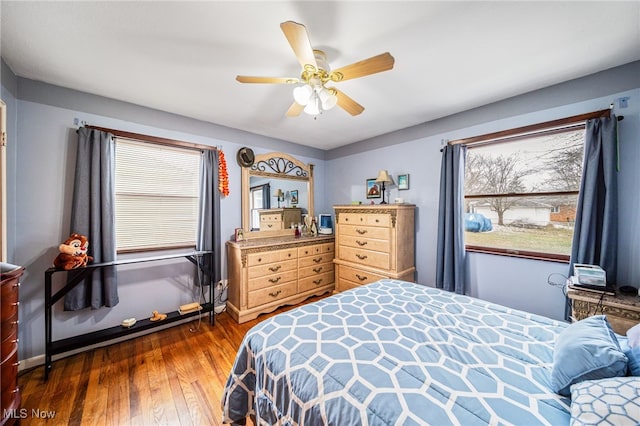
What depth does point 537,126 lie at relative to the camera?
7.07 feet

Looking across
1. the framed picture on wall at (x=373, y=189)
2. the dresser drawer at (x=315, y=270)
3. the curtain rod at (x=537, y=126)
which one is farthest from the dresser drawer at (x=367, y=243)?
the curtain rod at (x=537, y=126)

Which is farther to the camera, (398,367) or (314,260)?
(314,260)

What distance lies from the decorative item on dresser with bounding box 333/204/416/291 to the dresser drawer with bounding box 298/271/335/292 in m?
0.23

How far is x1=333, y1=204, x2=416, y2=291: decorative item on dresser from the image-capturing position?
2.85 meters

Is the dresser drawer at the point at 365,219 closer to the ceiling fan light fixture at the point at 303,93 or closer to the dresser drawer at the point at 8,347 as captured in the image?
the ceiling fan light fixture at the point at 303,93

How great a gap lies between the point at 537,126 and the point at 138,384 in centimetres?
407

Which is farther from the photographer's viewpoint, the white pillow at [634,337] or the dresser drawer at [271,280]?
the dresser drawer at [271,280]

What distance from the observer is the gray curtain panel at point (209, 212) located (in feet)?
9.16

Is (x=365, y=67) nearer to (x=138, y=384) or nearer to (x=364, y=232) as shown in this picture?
(x=364, y=232)

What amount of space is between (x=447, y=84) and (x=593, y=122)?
3.90 ft

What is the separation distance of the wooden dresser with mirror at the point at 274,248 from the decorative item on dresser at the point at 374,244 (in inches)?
15.0

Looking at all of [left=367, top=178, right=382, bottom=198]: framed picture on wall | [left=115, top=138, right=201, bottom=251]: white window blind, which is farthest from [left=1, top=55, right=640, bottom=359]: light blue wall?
[left=367, top=178, right=382, bottom=198]: framed picture on wall

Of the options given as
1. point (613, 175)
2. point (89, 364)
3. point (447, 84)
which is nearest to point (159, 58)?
point (447, 84)

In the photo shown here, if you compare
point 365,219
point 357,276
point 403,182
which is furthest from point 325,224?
point 403,182
